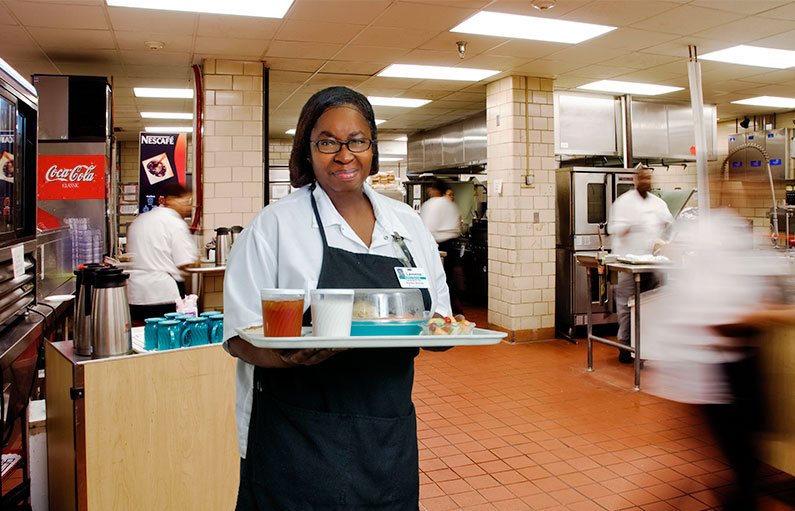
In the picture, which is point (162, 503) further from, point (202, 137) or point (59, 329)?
point (202, 137)

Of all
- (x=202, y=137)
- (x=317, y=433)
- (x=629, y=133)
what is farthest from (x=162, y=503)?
(x=629, y=133)

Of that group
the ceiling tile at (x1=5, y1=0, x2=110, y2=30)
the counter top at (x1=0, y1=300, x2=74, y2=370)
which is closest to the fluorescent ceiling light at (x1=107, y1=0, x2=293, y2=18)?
the ceiling tile at (x1=5, y1=0, x2=110, y2=30)

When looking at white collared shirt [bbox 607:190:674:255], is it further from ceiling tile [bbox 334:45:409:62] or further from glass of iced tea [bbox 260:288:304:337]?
glass of iced tea [bbox 260:288:304:337]

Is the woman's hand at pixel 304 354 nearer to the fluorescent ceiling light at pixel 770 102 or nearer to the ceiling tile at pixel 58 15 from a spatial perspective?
the ceiling tile at pixel 58 15

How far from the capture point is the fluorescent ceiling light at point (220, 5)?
4.53m

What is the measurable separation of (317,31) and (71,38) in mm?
2212

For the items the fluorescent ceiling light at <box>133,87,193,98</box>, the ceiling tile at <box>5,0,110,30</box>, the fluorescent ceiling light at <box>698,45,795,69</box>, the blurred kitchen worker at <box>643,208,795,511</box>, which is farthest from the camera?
the fluorescent ceiling light at <box>133,87,193,98</box>

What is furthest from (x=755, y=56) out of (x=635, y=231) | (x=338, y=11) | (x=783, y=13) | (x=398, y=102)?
(x=338, y=11)

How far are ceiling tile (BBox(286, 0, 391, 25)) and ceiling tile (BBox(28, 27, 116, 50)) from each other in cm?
179

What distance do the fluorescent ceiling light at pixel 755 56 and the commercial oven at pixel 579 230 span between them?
1.70 metres

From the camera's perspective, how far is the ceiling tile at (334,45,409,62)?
19.2ft

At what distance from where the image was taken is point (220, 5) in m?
4.61

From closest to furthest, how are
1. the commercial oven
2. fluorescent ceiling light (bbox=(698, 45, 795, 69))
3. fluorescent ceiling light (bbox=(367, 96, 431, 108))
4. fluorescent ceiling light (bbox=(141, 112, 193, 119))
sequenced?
fluorescent ceiling light (bbox=(698, 45, 795, 69)), the commercial oven, fluorescent ceiling light (bbox=(367, 96, 431, 108)), fluorescent ceiling light (bbox=(141, 112, 193, 119))

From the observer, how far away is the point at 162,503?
2363 millimetres
